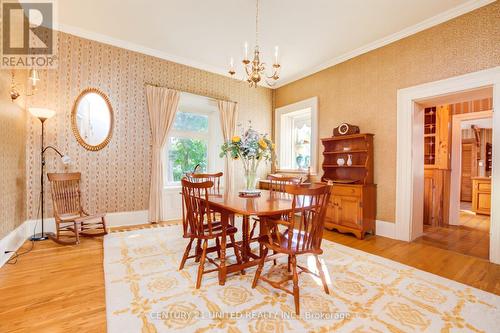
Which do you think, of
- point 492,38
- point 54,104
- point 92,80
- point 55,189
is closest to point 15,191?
→ point 55,189

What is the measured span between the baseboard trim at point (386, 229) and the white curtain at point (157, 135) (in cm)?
387

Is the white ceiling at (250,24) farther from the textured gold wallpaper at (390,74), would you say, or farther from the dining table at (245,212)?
the dining table at (245,212)

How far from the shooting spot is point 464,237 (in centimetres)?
373

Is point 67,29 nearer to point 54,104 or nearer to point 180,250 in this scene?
point 54,104

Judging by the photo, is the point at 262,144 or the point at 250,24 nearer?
the point at 262,144

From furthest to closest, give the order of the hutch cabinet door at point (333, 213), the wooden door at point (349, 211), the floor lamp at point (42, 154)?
the hutch cabinet door at point (333, 213)
the wooden door at point (349, 211)
the floor lamp at point (42, 154)

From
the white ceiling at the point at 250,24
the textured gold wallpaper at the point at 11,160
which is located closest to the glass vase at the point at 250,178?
the white ceiling at the point at 250,24

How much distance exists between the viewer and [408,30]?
3479 millimetres

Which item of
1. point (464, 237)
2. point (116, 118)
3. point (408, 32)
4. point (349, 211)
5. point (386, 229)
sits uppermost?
point (408, 32)

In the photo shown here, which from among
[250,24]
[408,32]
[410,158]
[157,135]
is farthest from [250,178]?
[408,32]

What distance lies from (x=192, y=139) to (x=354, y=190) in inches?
134

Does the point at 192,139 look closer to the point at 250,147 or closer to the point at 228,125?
the point at 228,125

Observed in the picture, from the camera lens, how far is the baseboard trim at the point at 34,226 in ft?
8.74

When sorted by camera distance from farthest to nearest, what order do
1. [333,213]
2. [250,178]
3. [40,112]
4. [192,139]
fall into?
[192,139] → [333,213] → [40,112] → [250,178]
